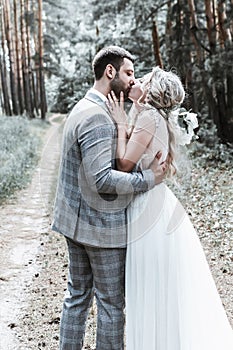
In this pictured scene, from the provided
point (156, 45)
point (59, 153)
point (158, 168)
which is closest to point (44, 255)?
point (158, 168)

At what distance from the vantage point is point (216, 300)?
3092mm

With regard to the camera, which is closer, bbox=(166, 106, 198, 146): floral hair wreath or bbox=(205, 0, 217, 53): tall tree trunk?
bbox=(166, 106, 198, 146): floral hair wreath

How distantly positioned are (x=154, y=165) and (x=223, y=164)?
8989 millimetres

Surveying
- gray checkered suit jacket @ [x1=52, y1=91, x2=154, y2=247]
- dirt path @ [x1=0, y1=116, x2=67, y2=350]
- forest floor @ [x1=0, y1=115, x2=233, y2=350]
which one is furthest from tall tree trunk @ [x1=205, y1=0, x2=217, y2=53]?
gray checkered suit jacket @ [x1=52, y1=91, x2=154, y2=247]

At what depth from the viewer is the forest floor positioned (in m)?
4.28

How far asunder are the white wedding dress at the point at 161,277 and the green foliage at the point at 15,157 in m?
6.67

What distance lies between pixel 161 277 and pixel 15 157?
10.0 metres

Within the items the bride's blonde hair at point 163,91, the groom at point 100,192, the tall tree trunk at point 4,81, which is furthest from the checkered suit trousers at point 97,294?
the tall tree trunk at point 4,81

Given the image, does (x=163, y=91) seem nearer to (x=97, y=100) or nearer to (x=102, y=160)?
(x=97, y=100)

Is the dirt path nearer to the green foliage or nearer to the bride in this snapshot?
the green foliage

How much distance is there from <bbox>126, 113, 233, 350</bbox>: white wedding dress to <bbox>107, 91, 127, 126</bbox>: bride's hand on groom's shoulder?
19cm

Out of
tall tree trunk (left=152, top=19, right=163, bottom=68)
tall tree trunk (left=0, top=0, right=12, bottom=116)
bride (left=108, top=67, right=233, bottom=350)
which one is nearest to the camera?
bride (left=108, top=67, right=233, bottom=350)

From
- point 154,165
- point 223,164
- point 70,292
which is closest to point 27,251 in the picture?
point 70,292

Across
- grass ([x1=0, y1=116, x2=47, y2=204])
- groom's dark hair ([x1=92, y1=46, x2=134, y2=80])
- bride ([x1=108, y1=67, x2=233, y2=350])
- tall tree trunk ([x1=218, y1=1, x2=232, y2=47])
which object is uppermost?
tall tree trunk ([x1=218, y1=1, x2=232, y2=47])
